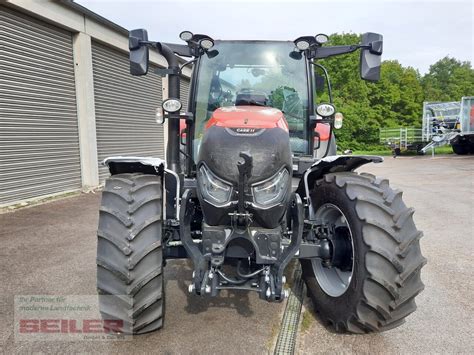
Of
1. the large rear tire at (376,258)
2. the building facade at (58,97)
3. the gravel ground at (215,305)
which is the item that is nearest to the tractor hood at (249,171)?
the large rear tire at (376,258)

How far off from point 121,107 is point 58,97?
266 centimetres

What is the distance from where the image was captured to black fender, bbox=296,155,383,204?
291cm

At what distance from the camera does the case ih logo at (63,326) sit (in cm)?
285

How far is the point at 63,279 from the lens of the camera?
12.7ft

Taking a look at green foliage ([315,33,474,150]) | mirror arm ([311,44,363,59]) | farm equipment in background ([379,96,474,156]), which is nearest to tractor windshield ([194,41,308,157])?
mirror arm ([311,44,363,59])

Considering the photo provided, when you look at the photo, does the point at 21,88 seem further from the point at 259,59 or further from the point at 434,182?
the point at 434,182

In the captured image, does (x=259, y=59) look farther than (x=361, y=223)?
Yes

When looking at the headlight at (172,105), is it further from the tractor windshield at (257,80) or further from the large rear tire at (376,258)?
the large rear tire at (376,258)

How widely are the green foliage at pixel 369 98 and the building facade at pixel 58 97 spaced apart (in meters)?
14.5

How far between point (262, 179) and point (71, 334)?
6.06 ft

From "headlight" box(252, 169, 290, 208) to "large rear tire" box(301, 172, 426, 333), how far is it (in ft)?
1.66

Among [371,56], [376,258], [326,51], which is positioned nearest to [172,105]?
[326,51]

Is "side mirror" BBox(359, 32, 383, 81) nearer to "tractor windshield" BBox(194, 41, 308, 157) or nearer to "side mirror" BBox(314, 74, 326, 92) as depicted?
"tractor windshield" BBox(194, 41, 308, 157)

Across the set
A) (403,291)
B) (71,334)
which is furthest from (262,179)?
(71,334)
